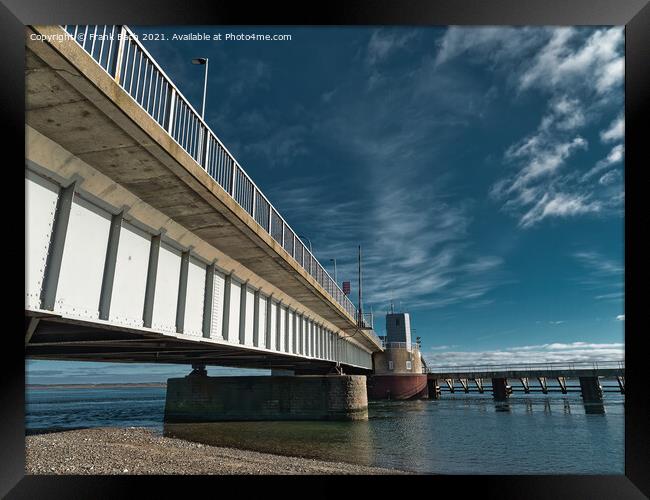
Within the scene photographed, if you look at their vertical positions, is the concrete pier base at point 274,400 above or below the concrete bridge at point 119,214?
below

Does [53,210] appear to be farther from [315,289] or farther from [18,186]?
[315,289]

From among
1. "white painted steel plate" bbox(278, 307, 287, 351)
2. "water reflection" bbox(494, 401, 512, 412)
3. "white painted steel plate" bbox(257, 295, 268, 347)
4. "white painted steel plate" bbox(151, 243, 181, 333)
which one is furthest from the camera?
"water reflection" bbox(494, 401, 512, 412)

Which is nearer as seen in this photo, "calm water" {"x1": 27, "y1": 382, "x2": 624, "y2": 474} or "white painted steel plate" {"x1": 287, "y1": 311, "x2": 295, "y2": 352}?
"calm water" {"x1": 27, "y1": 382, "x2": 624, "y2": 474}

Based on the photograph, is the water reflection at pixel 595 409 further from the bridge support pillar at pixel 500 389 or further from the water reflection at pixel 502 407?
the bridge support pillar at pixel 500 389

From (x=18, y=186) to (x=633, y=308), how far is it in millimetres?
10258

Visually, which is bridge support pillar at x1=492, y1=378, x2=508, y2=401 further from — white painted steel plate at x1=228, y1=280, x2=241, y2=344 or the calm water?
white painted steel plate at x1=228, y1=280, x2=241, y2=344

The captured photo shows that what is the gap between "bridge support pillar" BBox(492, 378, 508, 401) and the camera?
62812 millimetres

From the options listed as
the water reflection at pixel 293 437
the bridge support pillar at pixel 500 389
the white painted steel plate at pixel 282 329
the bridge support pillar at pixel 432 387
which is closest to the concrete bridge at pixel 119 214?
the white painted steel plate at pixel 282 329

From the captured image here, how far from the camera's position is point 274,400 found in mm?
30719

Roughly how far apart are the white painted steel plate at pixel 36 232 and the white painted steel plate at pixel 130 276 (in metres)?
1.76

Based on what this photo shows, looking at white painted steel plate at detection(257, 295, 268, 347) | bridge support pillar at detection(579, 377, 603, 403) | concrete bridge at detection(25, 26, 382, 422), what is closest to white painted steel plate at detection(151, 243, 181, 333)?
concrete bridge at detection(25, 26, 382, 422)

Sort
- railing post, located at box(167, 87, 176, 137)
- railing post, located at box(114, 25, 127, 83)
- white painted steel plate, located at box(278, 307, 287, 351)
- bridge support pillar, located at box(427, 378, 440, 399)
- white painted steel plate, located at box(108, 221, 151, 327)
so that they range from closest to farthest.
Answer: railing post, located at box(114, 25, 127, 83)
railing post, located at box(167, 87, 176, 137)
white painted steel plate, located at box(108, 221, 151, 327)
white painted steel plate, located at box(278, 307, 287, 351)
bridge support pillar, located at box(427, 378, 440, 399)

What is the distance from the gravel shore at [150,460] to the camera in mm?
12414
